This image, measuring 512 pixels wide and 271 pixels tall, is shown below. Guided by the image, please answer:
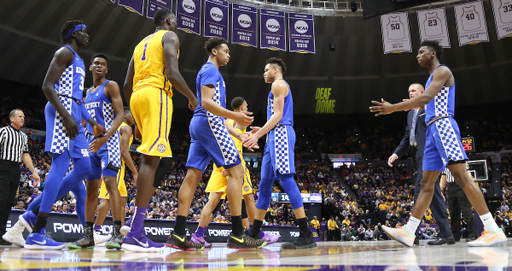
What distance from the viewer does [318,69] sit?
24.4 metres

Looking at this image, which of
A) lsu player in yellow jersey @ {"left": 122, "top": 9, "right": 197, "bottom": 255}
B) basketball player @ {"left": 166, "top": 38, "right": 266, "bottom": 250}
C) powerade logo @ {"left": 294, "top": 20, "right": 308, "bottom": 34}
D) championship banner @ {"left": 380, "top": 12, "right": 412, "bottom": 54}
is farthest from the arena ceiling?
basketball player @ {"left": 166, "top": 38, "right": 266, "bottom": 250}

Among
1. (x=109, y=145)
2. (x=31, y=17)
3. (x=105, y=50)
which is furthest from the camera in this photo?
(x=105, y=50)

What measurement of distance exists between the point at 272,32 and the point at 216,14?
2.20 m

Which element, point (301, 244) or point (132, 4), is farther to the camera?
point (132, 4)

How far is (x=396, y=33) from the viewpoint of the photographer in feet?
49.3

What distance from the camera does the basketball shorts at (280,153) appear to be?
4250 mm

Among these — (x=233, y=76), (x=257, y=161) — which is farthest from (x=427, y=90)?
(x=257, y=161)

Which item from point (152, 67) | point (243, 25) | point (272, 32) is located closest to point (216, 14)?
point (243, 25)

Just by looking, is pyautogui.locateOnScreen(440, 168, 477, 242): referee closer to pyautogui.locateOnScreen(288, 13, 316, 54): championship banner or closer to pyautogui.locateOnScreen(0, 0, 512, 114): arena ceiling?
pyautogui.locateOnScreen(288, 13, 316, 54): championship banner

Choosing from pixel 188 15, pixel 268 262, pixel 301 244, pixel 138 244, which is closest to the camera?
pixel 268 262

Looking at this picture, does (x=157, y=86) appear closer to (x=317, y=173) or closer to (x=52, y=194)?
(x=52, y=194)

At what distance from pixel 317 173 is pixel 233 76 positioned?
8.36 meters

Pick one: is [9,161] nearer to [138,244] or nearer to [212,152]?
[138,244]

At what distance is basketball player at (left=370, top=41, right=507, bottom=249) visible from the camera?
3.76 metres
